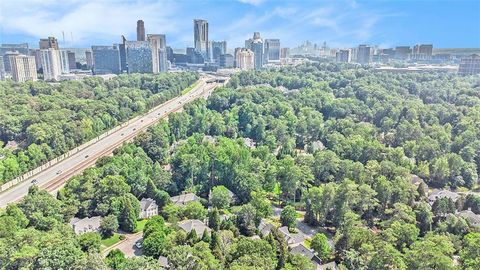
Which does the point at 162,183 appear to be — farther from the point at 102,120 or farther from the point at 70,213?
the point at 102,120

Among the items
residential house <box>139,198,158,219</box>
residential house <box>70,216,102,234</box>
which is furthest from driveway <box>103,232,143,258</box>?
residential house <box>139,198,158,219</box>

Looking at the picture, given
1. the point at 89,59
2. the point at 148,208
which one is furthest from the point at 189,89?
the point at 148,208

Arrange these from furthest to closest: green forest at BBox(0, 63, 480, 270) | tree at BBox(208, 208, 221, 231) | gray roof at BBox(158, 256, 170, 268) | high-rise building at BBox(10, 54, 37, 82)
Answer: high-rise building at BBox(10, 54, 37, 82), tree at BBox(208, 208, 221, 231), gray roof at BBox(158, 256, 170, 268), green forest at BBox(0, 63, 480, 270)

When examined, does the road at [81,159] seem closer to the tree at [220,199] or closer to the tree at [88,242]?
the tree at [88,242]

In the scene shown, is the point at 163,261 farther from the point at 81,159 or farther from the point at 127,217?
the point at 81,159

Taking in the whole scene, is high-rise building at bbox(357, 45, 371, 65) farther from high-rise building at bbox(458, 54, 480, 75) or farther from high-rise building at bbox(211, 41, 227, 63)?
high-rise building at bbox(211, 41, 227, 63)

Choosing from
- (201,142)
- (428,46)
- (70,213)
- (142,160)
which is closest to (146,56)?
(201,142)

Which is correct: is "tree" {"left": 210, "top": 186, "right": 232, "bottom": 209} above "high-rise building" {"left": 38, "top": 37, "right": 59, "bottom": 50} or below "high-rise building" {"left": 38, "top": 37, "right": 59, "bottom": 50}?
below
